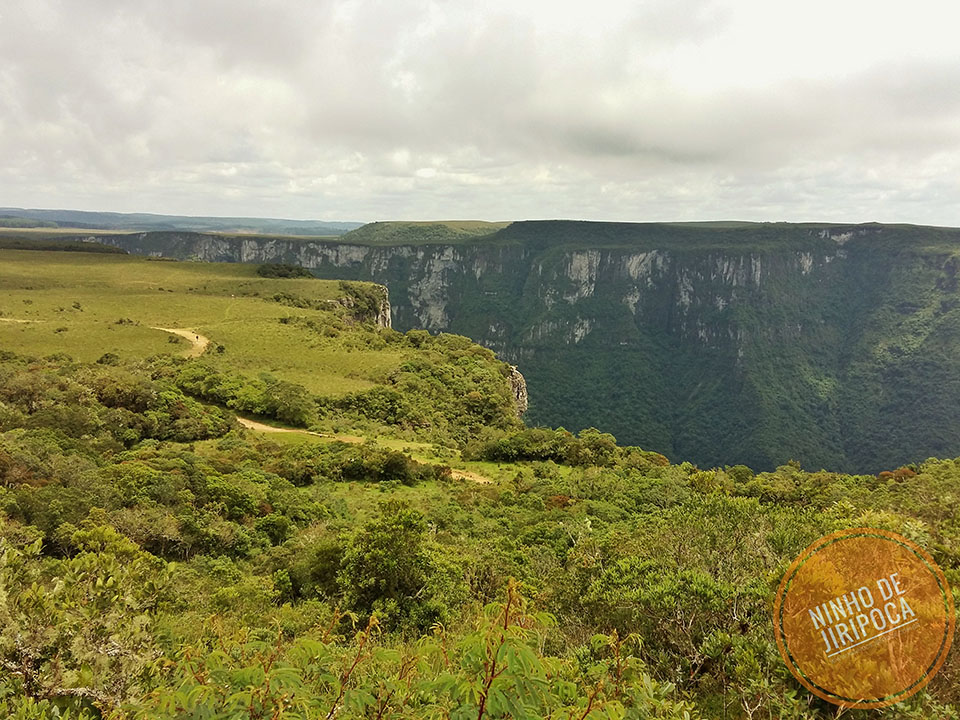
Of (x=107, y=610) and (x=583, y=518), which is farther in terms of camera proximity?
(x=583, y=518)

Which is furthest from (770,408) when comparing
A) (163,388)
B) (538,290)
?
(163,388)

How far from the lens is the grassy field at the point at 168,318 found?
56594 mm

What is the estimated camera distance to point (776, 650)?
8242 mm

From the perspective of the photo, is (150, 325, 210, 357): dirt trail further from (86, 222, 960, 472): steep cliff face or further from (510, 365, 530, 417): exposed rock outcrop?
(86, 222, 960, 472): steep cliff face

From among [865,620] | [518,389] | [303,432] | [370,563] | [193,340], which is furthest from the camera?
[518,389]

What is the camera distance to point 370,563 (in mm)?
17094

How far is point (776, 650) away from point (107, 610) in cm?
931

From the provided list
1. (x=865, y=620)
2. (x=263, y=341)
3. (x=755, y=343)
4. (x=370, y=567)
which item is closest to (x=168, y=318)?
(x=263, y=341)

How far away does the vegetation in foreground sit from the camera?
16.7 ft

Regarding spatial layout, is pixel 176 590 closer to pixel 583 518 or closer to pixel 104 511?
pixel 104 511

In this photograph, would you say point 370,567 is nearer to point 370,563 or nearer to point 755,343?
point 370,563

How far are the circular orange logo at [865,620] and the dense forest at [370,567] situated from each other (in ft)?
1.08

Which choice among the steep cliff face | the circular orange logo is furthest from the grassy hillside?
the steep cliff face

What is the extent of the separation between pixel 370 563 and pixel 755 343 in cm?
16900
